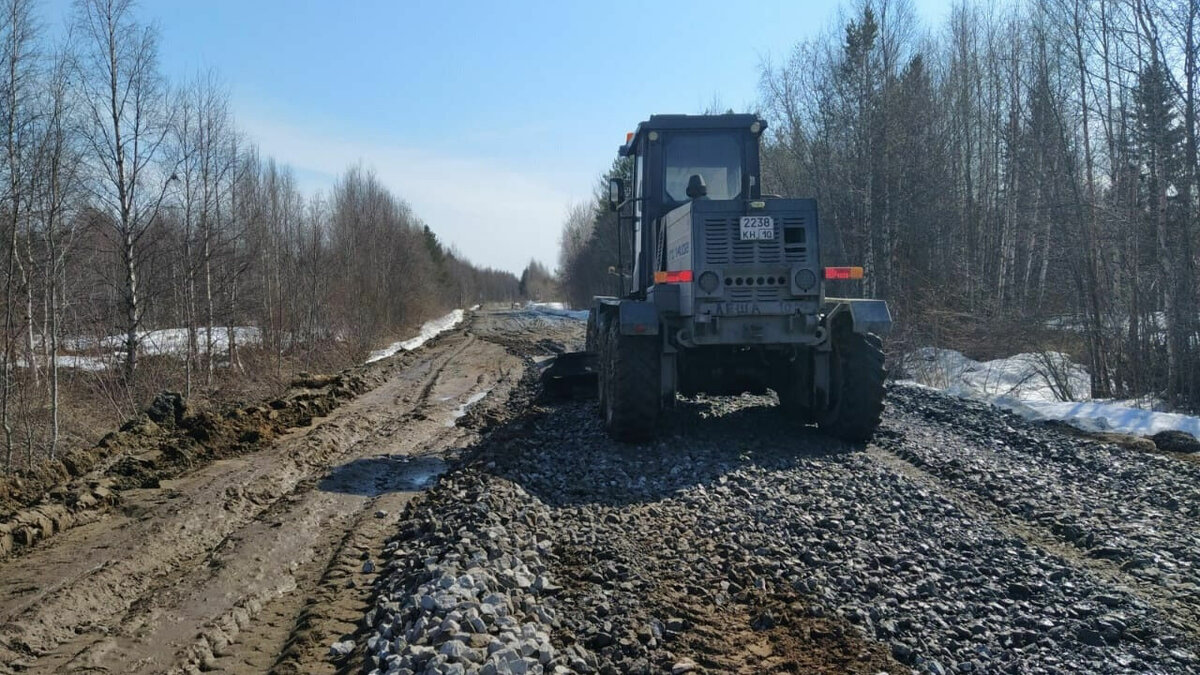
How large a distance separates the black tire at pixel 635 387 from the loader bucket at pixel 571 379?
4355mm

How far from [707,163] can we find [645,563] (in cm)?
600

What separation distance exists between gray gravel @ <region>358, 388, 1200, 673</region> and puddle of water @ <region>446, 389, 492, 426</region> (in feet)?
12.0

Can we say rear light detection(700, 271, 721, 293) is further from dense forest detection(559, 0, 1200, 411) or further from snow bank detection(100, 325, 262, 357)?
snow bank detection(100, 325, 262, 357)

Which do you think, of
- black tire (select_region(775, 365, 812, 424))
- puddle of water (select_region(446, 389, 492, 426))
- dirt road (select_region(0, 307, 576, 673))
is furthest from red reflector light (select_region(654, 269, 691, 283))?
puddle of water (select_region(446, 389, 492, 426))

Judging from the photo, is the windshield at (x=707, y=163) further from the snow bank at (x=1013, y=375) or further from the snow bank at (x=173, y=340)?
the snow bank at (x=173, y=340)

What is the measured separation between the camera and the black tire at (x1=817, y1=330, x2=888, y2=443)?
8.62 meters

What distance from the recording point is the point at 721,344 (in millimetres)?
8672

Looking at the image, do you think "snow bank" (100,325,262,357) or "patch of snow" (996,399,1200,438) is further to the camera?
"snow bank" (100,325,262,357)

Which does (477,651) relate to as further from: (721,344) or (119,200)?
(119,200)

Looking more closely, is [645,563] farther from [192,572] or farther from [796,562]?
[192,572]

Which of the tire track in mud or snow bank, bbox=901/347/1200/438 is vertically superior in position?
snow bank, bbox=901/347/1200/438

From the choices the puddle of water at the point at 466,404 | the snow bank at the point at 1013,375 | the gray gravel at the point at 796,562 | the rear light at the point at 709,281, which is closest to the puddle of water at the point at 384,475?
the gray gravel at the point at 796,562

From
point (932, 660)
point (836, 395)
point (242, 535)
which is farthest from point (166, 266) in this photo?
point (932, 660)

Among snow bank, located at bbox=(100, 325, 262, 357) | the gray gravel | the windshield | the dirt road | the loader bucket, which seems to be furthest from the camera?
snow bank, located at bbox=(100, 325, 262, 357)
